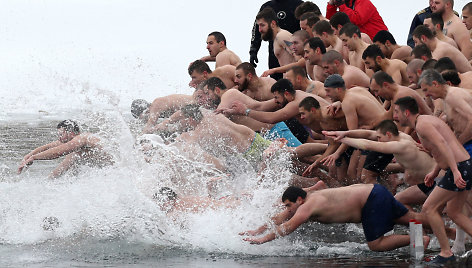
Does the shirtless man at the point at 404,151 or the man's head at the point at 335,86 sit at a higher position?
the man's head at the point at 335,86

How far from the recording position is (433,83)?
311 inches

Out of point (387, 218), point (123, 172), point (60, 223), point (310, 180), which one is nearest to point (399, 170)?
point (310, 180)

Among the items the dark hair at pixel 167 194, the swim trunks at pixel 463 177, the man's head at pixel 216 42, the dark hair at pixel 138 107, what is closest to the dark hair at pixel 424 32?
the swim trunks at pixel 463 177

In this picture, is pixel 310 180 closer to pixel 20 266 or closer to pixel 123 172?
pixel 123 172

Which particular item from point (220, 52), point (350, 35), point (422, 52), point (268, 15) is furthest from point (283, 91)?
point (220, 52)

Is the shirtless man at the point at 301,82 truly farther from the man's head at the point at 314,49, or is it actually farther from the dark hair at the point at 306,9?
the dark hair at the point at 306,9

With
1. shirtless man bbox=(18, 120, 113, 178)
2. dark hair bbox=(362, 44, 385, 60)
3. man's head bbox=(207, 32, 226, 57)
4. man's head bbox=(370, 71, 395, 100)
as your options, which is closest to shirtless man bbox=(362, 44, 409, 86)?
dark hair bbox=(362, 44, 385, 60)

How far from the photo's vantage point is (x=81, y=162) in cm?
1182

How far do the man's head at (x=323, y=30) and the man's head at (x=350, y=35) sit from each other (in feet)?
1.33

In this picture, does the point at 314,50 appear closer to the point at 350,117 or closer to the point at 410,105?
the point at 350,117

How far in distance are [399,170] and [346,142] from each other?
1490 mm

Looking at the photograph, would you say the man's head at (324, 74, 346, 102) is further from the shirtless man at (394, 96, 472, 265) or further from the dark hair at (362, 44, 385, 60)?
the shirtless man at (394, 96, 472, 265)

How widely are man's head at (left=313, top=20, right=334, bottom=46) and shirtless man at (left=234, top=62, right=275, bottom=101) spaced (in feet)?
3.11

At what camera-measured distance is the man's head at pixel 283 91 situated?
34.2 ft
